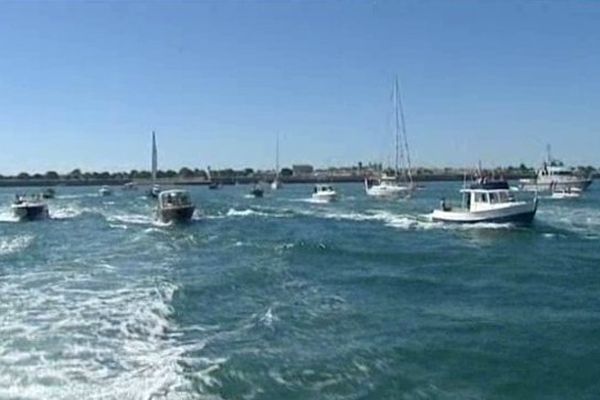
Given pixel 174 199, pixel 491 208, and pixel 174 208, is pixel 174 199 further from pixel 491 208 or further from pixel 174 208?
pixel 491 208

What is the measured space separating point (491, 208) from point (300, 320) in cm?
3736

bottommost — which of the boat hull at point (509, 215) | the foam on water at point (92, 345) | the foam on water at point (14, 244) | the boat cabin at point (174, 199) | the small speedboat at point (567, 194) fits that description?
the small speedboat at point (567, 194)

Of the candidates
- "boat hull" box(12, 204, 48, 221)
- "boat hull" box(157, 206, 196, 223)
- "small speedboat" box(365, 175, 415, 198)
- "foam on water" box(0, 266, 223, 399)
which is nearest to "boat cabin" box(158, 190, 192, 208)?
"boat hull" box(157, 206, 196, 223)

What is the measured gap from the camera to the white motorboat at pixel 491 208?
184ft

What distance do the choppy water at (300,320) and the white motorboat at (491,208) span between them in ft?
36.5

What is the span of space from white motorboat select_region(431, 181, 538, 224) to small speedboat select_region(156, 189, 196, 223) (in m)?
21.0

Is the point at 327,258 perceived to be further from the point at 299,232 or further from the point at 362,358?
the point at 362,358

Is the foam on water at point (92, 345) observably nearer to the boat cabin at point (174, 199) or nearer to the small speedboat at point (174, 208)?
the small speedboat at point (174, 208)

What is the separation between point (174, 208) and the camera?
2408 inches

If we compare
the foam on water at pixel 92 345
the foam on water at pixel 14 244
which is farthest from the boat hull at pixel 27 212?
the foam on water at pixel 92 345

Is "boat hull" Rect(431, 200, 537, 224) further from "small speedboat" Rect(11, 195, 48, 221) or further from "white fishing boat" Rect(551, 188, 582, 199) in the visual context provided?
"white fishing boat" Rect(551, 188, 582, 199)

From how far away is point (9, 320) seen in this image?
22047 mm

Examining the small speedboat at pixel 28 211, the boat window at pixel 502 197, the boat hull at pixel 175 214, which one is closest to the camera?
the boat window at pixel 502 197

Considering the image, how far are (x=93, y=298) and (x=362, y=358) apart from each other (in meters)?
11.8
